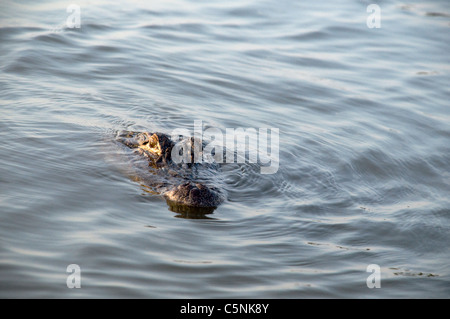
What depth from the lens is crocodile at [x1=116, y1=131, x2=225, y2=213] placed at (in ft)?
22.2

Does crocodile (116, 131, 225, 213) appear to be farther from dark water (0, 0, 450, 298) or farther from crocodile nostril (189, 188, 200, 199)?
dark water (0, 0, 450, 298)

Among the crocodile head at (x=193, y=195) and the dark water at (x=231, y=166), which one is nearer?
the dark water at (x=231, y=166)

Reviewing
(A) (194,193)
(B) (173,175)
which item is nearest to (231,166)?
(B) (173,175)

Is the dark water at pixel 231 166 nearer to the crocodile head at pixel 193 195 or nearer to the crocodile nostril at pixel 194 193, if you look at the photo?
the crocodile head at pixel 193 195

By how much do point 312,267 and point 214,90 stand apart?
235 inches

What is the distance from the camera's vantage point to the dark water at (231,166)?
5.66m

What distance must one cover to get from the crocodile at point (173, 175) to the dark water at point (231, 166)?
0.68ft

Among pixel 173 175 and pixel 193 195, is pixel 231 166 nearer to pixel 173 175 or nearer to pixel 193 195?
pixel 173 175

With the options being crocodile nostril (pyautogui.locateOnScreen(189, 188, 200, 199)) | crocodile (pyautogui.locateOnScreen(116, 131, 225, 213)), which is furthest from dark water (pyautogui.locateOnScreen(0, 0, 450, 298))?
crocodile nostril (pyautogui.locateOnScreen(189, 188, 200, 199))

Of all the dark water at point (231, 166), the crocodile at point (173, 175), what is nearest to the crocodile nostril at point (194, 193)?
the crocodile at point (173, 175)

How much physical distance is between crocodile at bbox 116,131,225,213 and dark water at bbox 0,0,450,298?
0.21m
